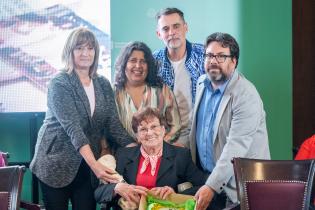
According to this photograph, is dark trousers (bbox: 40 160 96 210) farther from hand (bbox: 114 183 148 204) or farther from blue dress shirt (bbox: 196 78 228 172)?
blue dress shirt (bbox: 196 78 228 172)

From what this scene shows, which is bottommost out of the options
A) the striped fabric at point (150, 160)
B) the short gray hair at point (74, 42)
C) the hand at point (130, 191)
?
the hand at point (130, 191)

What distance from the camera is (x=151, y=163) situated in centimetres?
263

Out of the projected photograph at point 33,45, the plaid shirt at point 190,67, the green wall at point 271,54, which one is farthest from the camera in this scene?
the green wall at point 271,54

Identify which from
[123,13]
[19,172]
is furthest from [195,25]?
[19,172]

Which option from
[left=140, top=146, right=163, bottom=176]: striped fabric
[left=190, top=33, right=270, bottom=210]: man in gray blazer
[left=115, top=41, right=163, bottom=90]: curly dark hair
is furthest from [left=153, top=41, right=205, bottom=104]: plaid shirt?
[left=140, top=146, right=163, bottom=176]: striped fabric

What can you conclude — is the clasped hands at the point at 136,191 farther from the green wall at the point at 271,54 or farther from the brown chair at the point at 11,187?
the green wall at the point at 271,54

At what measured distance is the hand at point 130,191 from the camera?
2469mm

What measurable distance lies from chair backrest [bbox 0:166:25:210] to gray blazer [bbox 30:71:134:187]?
1.59ft

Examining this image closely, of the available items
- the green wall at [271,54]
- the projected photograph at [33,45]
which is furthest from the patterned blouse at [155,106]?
the green wall at [271,54]

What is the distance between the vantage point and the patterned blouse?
2834 millimetres

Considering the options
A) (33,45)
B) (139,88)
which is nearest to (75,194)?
(139,88)

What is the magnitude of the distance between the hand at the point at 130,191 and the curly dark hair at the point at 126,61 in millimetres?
633

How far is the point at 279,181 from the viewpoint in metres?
2.33

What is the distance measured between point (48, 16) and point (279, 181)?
2.11 meters
